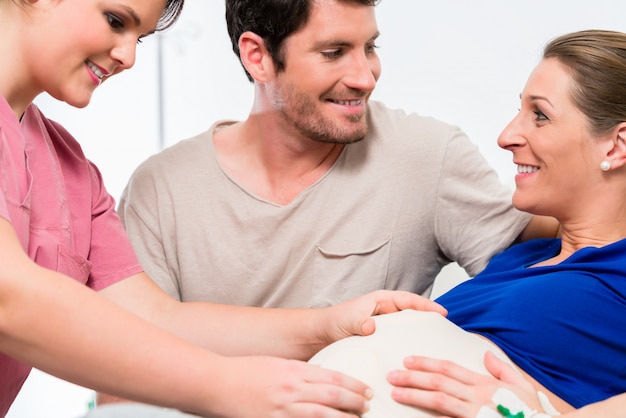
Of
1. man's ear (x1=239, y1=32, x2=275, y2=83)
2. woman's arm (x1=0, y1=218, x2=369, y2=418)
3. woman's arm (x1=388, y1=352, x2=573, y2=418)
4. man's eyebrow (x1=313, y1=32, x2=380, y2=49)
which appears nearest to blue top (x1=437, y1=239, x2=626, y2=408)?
woman's arm (x1=388, y1=352, x2=573, y2=418)

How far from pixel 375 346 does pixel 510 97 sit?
1881 millimetres

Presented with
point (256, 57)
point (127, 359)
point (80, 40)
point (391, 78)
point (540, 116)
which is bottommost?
point (127, 359)

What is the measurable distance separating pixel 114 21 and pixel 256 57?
0.66 metres

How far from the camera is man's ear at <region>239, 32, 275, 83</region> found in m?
2.00

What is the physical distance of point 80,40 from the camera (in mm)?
1356

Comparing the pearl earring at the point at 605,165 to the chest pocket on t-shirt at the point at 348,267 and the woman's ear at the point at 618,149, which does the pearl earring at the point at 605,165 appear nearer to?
the woman's ear at the point at 618,149

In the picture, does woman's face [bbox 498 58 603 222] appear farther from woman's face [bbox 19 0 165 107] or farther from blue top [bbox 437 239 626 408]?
woman's face [bbox 19 0 165 107]

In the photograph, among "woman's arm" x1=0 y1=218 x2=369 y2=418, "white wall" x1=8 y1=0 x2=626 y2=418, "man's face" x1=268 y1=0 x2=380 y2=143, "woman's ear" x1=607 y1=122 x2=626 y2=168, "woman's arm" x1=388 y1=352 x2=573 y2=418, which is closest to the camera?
"woman's arm" x1=0 y1=218 x2=369 y2=418

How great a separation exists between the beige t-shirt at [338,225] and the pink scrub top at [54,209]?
28 centimetres

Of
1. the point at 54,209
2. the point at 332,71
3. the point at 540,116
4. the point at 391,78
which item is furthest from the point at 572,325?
the point at 391,78

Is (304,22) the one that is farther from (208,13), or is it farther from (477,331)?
(208,13)

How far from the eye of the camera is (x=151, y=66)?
11.7 feet

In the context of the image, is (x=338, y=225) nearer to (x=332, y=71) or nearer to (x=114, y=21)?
(x=332, y=71)

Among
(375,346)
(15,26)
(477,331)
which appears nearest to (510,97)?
(477,331)
